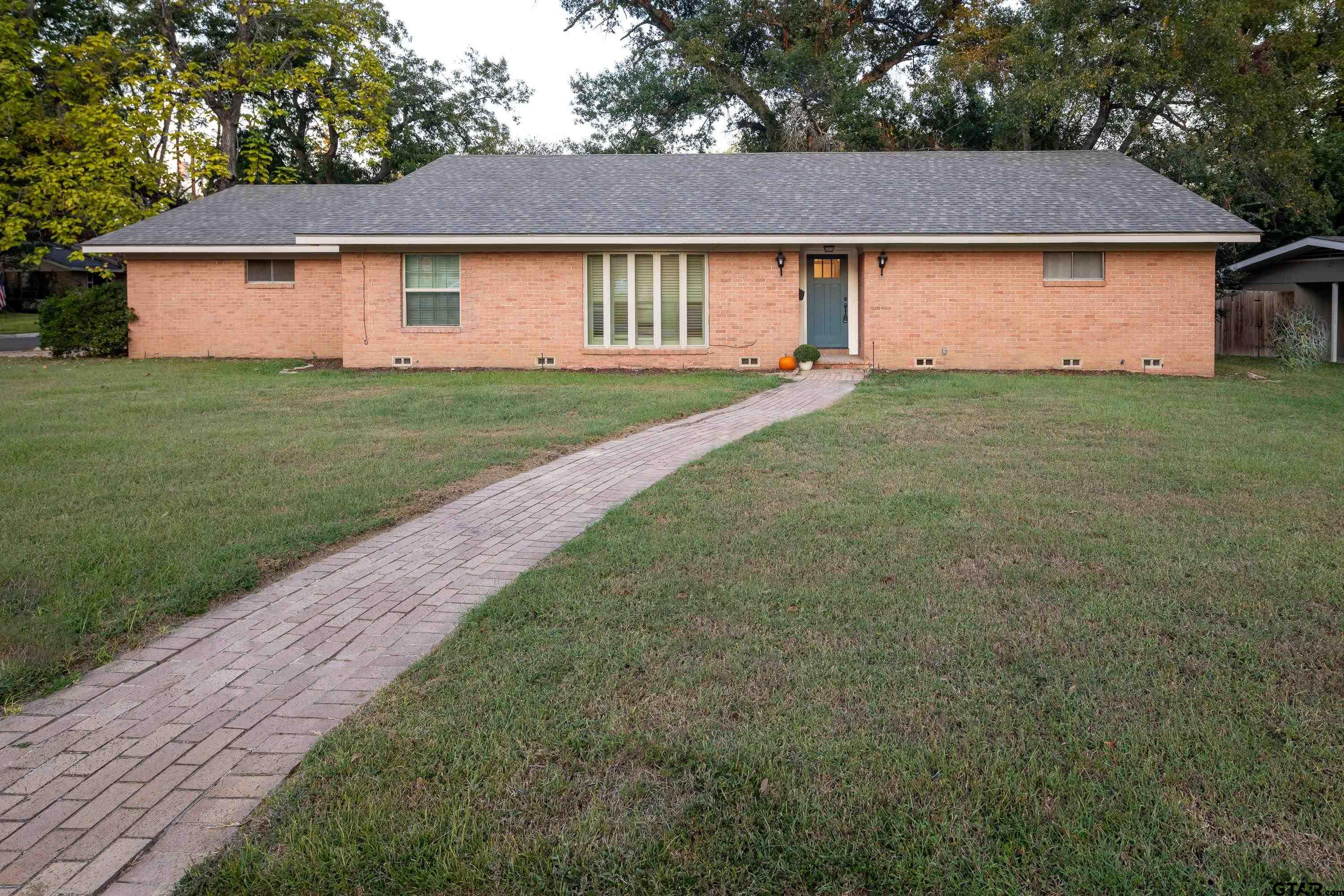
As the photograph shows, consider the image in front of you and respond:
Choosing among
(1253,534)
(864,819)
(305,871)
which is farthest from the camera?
(1253,534)

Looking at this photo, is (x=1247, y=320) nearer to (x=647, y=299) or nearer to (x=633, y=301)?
(x=647, y=299)

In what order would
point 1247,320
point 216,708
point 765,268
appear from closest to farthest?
point 216,708 < point 765,268 < point 1247,320

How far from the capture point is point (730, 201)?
19.1m

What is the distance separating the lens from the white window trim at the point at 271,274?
20453 mm

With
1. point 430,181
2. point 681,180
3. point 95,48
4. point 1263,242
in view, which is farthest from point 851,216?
point 95,48

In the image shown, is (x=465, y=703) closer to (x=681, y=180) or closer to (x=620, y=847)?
(x=620, y=847)

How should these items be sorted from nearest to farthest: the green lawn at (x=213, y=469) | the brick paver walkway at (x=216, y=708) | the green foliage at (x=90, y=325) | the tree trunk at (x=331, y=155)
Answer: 1. the brick paver walkway at (x=216, y=708)
2. the green lawn at (x=213, y=469)
3. the green foliage at (x=90, y=325)
4. the tree trunk at (x=331, y=155)

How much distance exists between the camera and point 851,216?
1791cm

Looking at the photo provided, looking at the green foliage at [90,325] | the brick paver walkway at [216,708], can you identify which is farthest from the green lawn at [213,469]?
the green foliage at [90,325]

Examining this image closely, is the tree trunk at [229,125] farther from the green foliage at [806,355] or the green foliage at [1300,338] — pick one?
the green foliage at [1300,338]

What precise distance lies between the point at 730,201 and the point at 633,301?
9.92ft

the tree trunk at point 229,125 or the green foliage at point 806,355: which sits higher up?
the tree trunk at point 229,125

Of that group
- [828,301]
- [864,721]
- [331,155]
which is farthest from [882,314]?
[331,155]

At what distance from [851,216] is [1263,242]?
15.6 m
